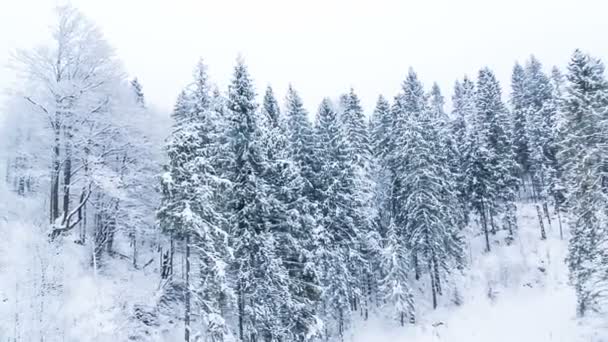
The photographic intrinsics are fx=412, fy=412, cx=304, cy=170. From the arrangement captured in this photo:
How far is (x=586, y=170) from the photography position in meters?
23.7

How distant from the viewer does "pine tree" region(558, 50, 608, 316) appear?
2236cm

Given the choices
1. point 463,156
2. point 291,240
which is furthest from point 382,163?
point 291,240

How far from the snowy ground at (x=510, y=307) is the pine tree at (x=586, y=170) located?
280cm

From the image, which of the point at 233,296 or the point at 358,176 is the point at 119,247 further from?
the point at 358,176

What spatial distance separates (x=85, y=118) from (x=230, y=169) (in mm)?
7810

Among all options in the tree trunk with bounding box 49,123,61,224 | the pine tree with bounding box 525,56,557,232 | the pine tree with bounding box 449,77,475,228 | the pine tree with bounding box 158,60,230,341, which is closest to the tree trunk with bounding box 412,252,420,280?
the pine tree with bounding box 449,77,475,228

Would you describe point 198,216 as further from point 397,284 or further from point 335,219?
point 397,284

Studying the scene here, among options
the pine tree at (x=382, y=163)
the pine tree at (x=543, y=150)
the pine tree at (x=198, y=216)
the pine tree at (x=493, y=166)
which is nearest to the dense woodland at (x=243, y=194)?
the pine tree at (x=198, y=216)

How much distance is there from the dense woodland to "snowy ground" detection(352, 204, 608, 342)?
147 cm

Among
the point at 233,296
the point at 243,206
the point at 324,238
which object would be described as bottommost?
the point at 233,296

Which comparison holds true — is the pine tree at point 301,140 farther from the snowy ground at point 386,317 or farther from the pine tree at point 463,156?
the pine tree at point 463,156

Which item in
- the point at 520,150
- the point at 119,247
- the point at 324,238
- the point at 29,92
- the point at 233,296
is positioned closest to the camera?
the point at 233,296

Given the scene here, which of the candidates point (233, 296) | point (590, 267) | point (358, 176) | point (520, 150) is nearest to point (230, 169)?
point (233, 296)

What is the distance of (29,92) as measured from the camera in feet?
67.4
